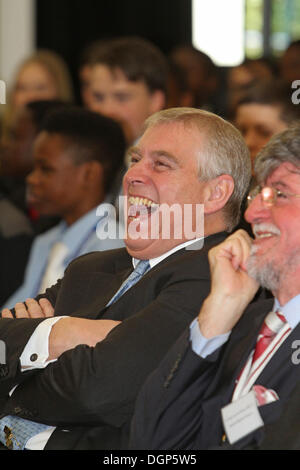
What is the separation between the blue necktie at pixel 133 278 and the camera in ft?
7.98

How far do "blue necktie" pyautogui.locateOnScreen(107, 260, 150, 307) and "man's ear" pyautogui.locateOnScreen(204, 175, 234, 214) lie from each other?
238 mm

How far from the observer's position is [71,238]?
360cm

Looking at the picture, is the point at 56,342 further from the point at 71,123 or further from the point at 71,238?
the point at 71,123

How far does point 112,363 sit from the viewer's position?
211cm

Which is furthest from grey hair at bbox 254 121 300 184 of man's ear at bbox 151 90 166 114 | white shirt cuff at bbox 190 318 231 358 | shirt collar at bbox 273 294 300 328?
man's ear at bbox 151 90 166 114

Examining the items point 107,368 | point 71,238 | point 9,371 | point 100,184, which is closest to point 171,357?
point 107,368

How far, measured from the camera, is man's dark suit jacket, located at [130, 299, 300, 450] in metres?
2.01

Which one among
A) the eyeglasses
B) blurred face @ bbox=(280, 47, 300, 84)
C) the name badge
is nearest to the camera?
the name badge

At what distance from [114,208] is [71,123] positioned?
0.52 metres

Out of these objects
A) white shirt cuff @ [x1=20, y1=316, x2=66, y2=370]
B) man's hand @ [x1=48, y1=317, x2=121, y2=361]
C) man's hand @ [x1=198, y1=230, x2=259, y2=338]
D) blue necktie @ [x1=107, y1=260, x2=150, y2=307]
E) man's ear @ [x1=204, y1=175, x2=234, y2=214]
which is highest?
man's ear @ [x1=204, y1=175, x2=234, y2=214]

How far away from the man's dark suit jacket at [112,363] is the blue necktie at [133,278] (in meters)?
0.05

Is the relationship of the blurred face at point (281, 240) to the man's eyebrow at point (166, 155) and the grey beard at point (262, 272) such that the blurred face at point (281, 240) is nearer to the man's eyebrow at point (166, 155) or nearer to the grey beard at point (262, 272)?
the grey beard at point (262, 272)

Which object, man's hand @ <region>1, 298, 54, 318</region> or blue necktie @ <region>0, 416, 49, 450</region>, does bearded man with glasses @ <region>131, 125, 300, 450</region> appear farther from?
man's hand @ <region>1, 298, 54, 318</region>

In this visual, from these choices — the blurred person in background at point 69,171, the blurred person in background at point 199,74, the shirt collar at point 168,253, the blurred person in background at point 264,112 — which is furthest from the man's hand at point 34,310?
the blurred person in background at point 199,74
